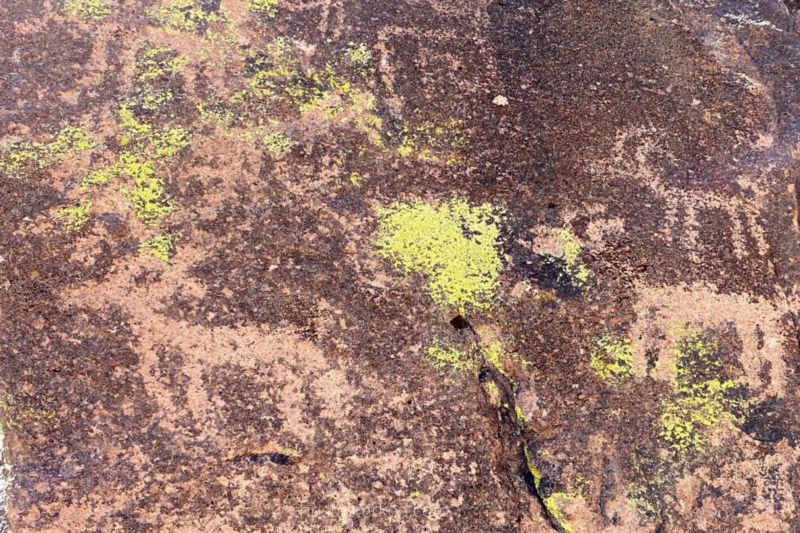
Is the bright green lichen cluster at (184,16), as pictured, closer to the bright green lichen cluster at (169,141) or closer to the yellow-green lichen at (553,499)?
the bright green lichen cluster at (169,141)

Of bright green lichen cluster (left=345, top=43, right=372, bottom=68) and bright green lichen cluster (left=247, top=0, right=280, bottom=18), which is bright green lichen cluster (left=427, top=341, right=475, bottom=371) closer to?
bright green lichen cluster (left=345, top=43, right=372, bottom=68)

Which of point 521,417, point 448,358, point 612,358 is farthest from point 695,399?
point 448,358

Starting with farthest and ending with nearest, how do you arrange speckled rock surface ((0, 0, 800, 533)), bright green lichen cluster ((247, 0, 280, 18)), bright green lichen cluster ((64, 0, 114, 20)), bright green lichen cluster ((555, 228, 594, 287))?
bright green lichen cluster ((247, 0, 280, 18))
bright green lichen cluster ((64, 0, 114, 20))
bright green lichen cluster ((555, 228, 594, 287))
speckled rock surface ((0, 0, 800, 533))

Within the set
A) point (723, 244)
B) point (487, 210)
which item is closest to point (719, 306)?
point (723, 244)

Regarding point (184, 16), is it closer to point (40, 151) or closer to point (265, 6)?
point (265, 6)

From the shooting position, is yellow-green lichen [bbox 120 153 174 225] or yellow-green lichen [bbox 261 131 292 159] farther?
yellow-green lichen [bbox 261 131 292 159]

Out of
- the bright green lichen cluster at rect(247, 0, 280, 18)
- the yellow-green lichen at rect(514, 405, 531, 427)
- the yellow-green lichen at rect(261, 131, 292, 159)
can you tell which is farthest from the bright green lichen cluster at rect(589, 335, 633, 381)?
the bright green lichen cluster at rect(247, 0, 280, 18)

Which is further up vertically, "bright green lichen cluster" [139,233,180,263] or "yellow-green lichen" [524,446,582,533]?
"bright green lichen cluster" [139,233,180,263]


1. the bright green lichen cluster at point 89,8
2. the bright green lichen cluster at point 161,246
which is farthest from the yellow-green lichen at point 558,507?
the bright green lichen cluster at point 89,8

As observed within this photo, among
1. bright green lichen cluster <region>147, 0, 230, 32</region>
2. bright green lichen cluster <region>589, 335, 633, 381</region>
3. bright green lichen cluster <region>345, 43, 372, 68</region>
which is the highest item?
bright green lichen cluster <region>147, 0, 230, 32</region>
